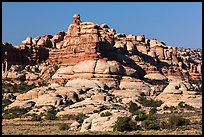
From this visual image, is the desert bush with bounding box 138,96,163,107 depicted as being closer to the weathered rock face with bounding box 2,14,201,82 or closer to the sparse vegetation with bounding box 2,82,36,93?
the weathered rock face with bounding box 2,14,201,82

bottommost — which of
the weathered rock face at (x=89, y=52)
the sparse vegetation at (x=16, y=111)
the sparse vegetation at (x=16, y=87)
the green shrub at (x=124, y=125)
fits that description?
the sparse vegetation at (x=16, y=111)

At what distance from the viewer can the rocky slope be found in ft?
166

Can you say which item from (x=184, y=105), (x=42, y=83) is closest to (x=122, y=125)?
(x=184, y=105)

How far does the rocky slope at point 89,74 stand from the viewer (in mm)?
50719

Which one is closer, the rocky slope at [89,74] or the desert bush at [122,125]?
the desert bush at [122,125]

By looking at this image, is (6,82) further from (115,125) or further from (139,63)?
(115,125)

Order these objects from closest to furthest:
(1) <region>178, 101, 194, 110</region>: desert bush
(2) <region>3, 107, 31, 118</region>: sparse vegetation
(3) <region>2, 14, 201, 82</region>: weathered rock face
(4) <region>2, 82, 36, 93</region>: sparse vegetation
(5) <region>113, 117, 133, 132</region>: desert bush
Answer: (5) <region>113, 117, 133, 132</region>: desert bush
(2) <region>3, 107, 31, 118</region>: sparse vegetation
(1) <region>178, 101, 194, 110</region>: desert bush
(4) <region>2, 82, 36, 93</region>: sparse vegetation
(3) <region>2, 14, 201, 82</region>: weathered rock face

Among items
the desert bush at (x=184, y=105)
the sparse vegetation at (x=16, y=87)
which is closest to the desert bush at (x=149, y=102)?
the desert bush at (x=184, y=105)

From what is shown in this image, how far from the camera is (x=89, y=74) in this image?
6425cm

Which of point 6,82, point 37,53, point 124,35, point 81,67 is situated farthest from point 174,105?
point 124,35

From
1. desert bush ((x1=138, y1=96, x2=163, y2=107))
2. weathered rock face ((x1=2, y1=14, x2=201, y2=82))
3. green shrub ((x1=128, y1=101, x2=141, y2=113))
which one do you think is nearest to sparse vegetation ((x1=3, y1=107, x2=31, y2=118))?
green shrub ((x1=128, y1=101, x2=141, y2=113))

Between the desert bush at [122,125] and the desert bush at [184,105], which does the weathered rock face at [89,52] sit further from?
the desert bush at [122,125]

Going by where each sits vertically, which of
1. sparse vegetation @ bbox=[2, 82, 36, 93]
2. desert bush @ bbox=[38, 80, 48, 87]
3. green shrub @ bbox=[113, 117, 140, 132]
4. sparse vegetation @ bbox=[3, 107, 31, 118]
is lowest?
sparse vegetation @ bbox=[3, 107, 31, 118]

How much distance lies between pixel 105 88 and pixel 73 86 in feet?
15.7
